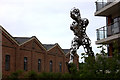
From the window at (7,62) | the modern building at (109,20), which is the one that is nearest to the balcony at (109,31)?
the modern building at (109,20)

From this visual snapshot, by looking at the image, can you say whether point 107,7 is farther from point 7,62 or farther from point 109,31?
point 7,62

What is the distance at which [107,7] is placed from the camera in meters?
23.4

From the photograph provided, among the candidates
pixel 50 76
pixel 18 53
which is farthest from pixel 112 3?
pixel 18 53

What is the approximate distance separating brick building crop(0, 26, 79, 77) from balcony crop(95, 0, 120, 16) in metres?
7.01

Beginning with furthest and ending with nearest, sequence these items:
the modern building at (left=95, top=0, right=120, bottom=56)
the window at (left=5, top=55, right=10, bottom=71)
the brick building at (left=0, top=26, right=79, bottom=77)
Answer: the window at (left=5, top=55, right=10, bottom=71), the brick building at (left=0, top=26, right=79, bottom=77), the modern building at (left=95, top=0, right=120, bottom=56)

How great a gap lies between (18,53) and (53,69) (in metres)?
15.7

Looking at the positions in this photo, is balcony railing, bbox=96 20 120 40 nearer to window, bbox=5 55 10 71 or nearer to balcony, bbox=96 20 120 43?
balcony, bbox=96 20 120 43

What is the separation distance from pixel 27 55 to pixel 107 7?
22.2m

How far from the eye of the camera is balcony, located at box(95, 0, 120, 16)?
22453mm

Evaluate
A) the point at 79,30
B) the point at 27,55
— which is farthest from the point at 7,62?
the point at 79,30

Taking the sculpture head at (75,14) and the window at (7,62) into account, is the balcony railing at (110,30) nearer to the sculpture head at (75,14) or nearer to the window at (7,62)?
the sculpture head at (75,14)

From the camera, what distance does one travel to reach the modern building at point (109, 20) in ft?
73.5

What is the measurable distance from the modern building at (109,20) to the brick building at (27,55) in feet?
22.1

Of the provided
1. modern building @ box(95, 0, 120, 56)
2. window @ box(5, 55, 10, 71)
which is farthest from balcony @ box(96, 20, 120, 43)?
window @ box(5, 55, 10, 71)
